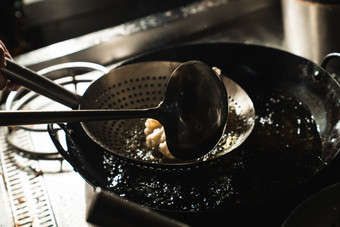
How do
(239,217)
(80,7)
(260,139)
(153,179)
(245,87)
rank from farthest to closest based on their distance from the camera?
(80,7) < (245,87) < (260,139) < (153,179) < (239,217)

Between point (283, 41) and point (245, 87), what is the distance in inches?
21.2

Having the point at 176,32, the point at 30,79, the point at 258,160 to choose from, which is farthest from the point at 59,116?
the point at 176,32

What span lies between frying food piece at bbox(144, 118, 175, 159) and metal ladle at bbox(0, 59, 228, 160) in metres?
0.05

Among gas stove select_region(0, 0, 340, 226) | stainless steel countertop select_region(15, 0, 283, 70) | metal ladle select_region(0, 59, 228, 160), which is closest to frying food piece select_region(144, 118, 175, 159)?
metal ladle select_region(0, 59, 228, 160)

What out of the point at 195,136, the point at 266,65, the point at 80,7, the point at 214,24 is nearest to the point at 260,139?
the point at 195,136

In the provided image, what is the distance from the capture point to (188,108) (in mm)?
1151

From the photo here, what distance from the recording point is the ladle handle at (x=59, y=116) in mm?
897

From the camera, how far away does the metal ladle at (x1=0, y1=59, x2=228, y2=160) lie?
1108 millimetres

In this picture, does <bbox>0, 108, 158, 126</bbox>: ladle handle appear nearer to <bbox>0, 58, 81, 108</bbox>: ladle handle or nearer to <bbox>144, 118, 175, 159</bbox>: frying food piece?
<bbox>144, 118, 175, 159</bbox>: frying food piece

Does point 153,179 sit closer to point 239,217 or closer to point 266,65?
point 239,217

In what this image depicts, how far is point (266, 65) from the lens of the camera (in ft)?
4.99

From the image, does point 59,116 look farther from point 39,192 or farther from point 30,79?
point 39,192

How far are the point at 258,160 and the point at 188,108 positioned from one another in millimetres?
281

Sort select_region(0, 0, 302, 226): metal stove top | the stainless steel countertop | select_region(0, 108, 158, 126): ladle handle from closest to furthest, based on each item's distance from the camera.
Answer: select_region(0, 108, 158, 126): ladle handle, select_region(0, 0, 302, 226): metal stove top, the stainless steel countertop
